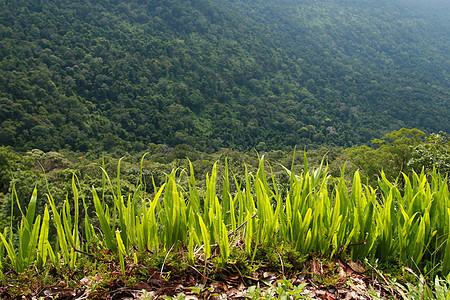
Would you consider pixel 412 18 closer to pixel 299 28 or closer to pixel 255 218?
pixel 299 28

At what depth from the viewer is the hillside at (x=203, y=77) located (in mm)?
43719

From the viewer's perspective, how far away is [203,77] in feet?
218

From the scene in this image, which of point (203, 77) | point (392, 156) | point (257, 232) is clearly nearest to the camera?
point (257, 232)

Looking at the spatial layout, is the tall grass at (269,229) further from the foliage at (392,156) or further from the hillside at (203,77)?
the hillside at (203,77)

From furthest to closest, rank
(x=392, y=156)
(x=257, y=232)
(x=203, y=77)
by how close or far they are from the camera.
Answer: (x=203, y=77)
(x=392, y=156)
(x=257, y=232)

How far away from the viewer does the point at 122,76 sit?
186ft

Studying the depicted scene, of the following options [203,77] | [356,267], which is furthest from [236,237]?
[203,77]

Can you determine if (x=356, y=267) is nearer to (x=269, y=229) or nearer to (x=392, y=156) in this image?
(x=269, y=229)

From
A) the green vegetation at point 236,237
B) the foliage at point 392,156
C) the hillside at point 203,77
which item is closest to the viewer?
the green vegetation at point 236,237

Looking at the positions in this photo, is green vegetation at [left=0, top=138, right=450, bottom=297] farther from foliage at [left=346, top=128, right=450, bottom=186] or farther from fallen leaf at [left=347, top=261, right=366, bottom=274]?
foliage at [left=346, top=128, right=450, bottom=186]

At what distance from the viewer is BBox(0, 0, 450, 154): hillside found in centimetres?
4372

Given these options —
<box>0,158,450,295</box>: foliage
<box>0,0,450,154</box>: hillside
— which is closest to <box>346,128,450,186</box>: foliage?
<box>0,158,450,295</box>: foliage

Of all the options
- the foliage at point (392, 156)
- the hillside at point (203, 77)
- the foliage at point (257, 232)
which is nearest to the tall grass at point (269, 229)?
the foliage at point (257, 232)

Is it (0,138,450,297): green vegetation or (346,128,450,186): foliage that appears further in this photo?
(346,128,450,186): foliage
